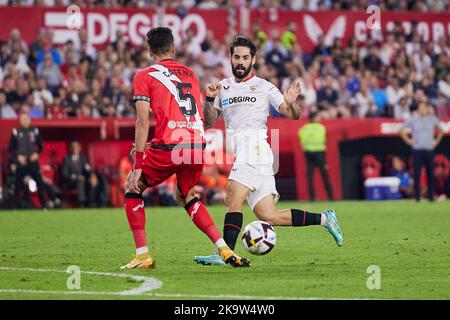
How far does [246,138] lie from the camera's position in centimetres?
1130

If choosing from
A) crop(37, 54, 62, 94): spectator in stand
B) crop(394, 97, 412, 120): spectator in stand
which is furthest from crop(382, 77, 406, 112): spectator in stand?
crop(37, 54, 62, 94): spectator in stand

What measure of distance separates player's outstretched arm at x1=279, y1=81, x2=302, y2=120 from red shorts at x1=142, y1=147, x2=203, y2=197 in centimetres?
101

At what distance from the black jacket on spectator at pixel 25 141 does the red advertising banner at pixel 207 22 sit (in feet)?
15.1

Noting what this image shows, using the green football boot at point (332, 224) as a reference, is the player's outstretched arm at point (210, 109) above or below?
above

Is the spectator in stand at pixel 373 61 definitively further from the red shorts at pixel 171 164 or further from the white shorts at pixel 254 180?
the red shorts at pixel 171 164

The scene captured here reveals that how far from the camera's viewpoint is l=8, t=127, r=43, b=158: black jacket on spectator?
22.4 meters

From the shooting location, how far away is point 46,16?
26.7 meters

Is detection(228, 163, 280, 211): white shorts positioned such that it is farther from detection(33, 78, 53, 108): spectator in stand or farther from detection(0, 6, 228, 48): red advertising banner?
detection(0, 6, 228, 48): red advertising banner

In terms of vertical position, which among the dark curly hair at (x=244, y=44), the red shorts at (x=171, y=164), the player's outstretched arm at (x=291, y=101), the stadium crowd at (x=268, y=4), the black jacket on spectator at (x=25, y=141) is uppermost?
the stadium crowd at (x=268, y=4)

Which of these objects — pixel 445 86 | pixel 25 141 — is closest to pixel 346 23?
pixel 445 86

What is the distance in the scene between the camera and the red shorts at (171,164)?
1059 cm

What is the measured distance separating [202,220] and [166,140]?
887 millimetres

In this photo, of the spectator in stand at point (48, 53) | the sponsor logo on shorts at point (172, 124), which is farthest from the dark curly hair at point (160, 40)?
the spectator in stand at point (48, 53)

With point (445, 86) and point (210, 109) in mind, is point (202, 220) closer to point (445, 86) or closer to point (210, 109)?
point (210, 109)
